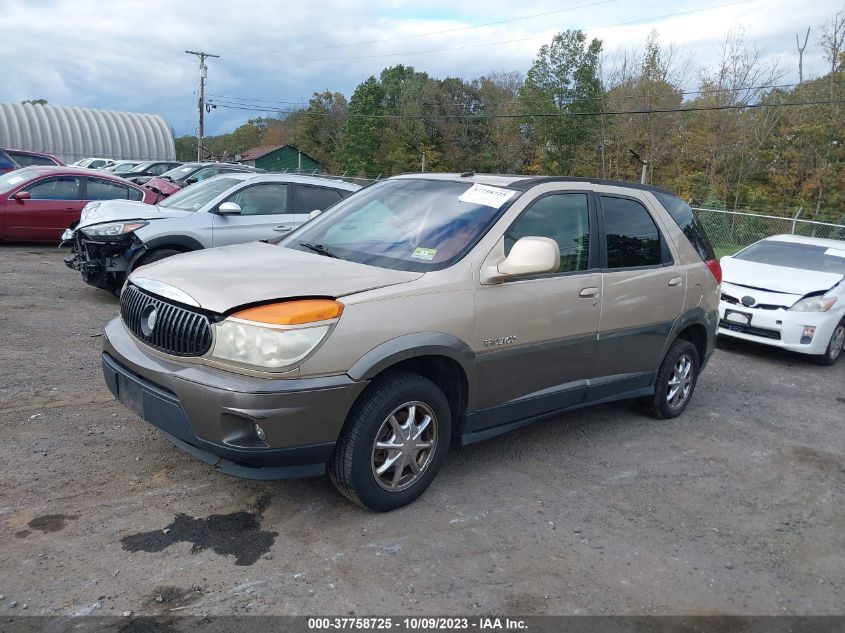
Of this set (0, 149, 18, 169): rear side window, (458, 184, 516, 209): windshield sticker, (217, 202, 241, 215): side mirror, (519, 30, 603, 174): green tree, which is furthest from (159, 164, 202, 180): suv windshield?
(519, 30, 603, 174): green tree

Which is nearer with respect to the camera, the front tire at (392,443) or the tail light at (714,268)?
the front tire at (392,443)

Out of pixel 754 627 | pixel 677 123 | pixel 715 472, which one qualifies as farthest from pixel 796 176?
pixel 754 627

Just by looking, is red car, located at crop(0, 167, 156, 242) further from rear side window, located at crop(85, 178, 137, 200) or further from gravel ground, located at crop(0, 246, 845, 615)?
gravel ground, located at crop(0, 246, 845, 615)

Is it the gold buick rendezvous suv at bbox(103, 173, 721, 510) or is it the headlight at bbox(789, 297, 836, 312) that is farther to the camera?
the headlight at bbox(789, 297, 836, 312)

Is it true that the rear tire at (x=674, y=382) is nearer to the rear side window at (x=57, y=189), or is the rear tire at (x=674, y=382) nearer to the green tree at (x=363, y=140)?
the rear side window at (x=57, y=189)

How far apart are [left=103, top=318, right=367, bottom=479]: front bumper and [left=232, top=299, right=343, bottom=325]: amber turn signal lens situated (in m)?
0.28

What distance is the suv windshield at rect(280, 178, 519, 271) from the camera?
13.8ft

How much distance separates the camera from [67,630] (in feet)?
9.18

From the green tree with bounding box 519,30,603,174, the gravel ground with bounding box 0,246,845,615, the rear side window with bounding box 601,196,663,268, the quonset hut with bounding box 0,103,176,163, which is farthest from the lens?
the quonset hut with bounding box 0,103,176,163

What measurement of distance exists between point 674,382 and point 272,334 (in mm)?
3859

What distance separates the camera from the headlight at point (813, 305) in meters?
8.38

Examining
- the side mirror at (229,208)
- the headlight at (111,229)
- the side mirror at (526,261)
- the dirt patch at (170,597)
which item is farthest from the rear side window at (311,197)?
the dirt patch at (170,597)

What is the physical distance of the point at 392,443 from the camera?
3.81 metres

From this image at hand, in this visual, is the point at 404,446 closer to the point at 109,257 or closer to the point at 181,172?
the point at 109,257
